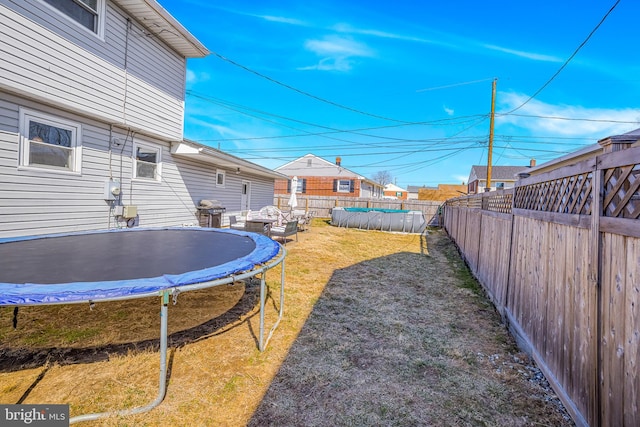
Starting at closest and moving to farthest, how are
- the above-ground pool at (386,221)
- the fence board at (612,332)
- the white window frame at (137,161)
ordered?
the fence board at (612,332) < the white window frame at (137,161) < the above-ground pool at (386,221)

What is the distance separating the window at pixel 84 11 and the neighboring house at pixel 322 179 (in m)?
19.4

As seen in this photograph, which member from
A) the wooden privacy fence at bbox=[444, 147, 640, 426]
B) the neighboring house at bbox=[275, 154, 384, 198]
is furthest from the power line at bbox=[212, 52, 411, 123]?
the wooden privacy fence at bbox=[444, 147, 640, 426]

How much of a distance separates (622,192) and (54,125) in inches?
275

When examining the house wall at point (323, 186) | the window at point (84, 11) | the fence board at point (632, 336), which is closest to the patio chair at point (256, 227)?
the window at point (84, 11)

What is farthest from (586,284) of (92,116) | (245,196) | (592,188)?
(245,196)

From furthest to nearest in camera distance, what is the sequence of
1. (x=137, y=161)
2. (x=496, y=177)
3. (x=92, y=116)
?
1. (x=496, y=177)
2. (x=137, y=161)
3. (x=92, y=116)

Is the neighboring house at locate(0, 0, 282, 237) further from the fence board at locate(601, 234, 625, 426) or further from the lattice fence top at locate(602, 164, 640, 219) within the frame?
the fence board at locate(601, 234, 625, 426)

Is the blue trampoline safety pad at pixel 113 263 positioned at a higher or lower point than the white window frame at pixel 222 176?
lower

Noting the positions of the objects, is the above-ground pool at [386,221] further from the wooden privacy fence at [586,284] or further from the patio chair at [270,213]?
the wooden privacy fence at [586,284]

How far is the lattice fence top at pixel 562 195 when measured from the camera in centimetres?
199

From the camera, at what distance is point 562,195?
2375mm

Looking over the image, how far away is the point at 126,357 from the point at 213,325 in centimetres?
91

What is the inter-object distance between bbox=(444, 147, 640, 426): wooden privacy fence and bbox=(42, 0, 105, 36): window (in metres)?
7.06

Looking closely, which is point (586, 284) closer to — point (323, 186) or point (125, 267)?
point (125, 267)
